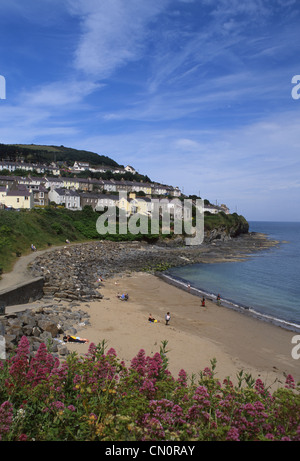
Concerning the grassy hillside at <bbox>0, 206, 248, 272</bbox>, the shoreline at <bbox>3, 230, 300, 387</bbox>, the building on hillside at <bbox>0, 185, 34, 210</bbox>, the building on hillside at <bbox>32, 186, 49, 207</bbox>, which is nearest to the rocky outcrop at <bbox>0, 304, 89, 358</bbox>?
the shoreline at <bbox>3, 230, 300, 387</bbox>

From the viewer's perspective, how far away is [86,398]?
494 cm

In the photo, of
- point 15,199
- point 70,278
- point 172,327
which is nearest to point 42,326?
point 172,327

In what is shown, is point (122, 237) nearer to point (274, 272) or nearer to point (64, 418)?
Result: point (274, 272)

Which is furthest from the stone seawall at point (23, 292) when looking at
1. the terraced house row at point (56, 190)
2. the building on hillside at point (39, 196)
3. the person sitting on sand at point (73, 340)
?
the building on hillside at point (39, 196)

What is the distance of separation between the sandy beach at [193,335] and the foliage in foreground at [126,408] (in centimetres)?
600

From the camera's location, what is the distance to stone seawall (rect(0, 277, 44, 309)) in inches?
636

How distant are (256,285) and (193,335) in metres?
19.0

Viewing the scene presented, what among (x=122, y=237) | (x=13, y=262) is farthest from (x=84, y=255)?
(x=122, y=237)

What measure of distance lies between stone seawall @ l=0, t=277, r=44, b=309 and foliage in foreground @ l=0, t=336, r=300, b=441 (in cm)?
1103

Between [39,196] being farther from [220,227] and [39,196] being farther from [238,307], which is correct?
[238,307]

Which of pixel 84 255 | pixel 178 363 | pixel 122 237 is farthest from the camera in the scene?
pixel 122 237

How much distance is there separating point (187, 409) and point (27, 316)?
34.3 ft

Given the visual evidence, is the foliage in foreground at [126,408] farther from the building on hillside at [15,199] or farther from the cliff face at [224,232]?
the cliff face at [224,232]

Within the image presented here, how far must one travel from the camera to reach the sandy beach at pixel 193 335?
13.2 meters
